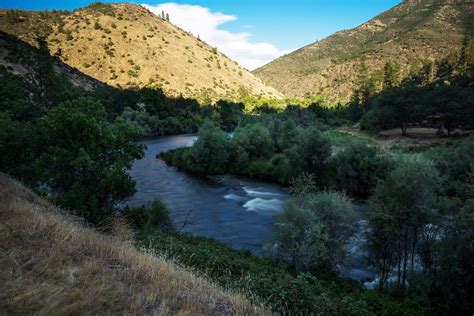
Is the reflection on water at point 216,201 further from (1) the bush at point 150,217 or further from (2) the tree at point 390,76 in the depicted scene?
(2) the tree at point 390,76

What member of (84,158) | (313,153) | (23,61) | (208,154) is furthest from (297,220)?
(23,61)

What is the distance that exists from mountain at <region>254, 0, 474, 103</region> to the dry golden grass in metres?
138

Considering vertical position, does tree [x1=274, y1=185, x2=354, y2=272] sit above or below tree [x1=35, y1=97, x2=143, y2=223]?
below

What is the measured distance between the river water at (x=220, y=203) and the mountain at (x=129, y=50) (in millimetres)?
69653

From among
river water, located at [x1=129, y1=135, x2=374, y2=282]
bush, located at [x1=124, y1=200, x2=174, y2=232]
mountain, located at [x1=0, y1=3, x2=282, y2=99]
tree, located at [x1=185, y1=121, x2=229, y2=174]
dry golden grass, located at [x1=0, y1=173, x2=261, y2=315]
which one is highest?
mountain, located at [x1=0, y1=3, x2=282, y2=99]

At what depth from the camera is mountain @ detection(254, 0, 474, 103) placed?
138 metres

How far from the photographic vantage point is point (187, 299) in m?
5.21

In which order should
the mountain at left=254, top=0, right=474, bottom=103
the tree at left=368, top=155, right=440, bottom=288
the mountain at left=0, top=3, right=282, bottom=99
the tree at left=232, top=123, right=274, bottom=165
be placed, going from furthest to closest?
1. the mountain at left=254, top=0, right=474, bottom=103
2. the mountain at left=0, top=3, right=282, bottom=99
3. the tree at left=232, top=123, right=274, bottom=165
4. the tree at left=368, top=155, right=440, bottom=288

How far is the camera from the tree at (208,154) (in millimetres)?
44562

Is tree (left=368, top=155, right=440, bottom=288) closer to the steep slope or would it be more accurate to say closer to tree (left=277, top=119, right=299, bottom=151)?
tree (left=277, top=119, right=299, bottom=151)

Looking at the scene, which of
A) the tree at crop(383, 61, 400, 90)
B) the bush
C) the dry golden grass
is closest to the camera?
the dry golden grass

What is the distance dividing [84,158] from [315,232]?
1371cm

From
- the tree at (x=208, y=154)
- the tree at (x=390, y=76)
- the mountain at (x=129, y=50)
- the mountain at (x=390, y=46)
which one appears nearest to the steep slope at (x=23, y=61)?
the mountain at (x=129, y=50)

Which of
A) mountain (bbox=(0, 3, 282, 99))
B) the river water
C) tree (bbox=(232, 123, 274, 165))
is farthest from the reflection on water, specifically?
mountain (bbox=(0, 3, 282, 99))
